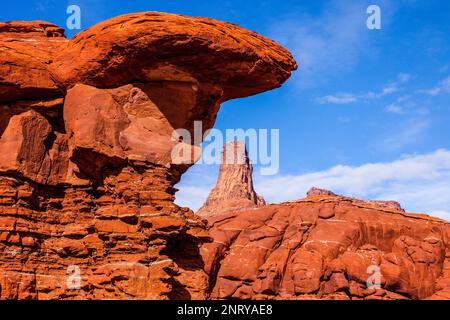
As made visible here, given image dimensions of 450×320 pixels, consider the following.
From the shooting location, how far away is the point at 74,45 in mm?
18281

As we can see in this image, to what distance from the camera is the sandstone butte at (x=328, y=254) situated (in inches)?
1805

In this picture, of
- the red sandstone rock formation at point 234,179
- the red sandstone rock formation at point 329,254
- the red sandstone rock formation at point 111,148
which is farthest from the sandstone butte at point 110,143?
the red sandstone rock formation at point 234,179

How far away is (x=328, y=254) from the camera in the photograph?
1870 inches

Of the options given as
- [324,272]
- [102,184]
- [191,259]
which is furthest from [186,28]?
[324,272]

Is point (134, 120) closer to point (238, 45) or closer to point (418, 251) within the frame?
point (238, 45)

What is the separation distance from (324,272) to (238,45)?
33.0 metres

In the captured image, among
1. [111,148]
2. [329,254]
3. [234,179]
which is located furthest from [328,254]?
[234,179]

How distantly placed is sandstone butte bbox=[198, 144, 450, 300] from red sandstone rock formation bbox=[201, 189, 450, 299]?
9cm

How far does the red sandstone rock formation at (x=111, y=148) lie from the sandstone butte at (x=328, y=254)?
30010mm

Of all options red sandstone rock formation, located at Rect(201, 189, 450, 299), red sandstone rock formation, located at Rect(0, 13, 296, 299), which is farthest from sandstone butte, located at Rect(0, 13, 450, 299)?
red sandstone rock formation, located at Rect(201, 189, 450, 299)

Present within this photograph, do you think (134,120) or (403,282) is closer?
(134,120)

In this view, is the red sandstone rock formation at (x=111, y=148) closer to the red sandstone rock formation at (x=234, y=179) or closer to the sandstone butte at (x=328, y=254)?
the sandstone butte at (x=328, y=254)

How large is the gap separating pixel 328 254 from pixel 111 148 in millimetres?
34465
